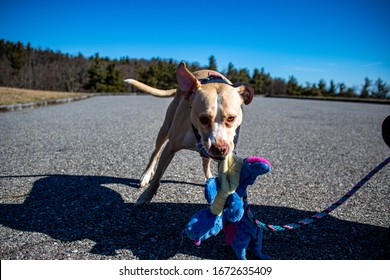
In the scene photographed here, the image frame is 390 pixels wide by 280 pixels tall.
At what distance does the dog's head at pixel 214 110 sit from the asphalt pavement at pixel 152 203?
32.8 inches

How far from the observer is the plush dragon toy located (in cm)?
201

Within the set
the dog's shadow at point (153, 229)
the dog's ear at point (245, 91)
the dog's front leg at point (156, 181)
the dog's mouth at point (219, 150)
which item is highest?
the dog's ear at point (245, 91)

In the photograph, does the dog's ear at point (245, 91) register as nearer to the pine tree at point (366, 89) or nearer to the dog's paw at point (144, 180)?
the dog's paw at point (144, 180)

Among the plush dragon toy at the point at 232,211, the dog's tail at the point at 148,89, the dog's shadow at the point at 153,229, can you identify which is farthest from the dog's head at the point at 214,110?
the dog's tail at the point at 148,89

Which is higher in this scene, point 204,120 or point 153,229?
point 204,120

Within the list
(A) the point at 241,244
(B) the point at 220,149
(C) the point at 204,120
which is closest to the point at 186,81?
(C) the point at 204,120

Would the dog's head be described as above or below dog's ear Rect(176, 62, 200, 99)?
below

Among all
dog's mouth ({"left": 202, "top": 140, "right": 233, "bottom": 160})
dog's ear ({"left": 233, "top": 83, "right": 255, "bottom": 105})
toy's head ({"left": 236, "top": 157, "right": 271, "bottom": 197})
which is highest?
dog's ear ({"left": 233, "top": 83, "right": 255, "bottom": 105})

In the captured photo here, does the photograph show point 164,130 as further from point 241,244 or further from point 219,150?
point 241,244

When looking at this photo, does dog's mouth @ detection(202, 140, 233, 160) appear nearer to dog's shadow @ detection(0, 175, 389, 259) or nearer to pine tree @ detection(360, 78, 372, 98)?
dog's shadow @ detection(0, 175, 389, 259)

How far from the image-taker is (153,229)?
2559 mm

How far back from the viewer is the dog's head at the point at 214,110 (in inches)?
91.5

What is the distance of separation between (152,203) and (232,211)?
1.38 m

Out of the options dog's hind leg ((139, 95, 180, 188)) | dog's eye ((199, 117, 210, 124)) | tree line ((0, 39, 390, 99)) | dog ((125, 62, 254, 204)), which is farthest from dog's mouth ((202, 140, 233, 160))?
tree line ((0, 39, 390, 99))
